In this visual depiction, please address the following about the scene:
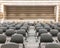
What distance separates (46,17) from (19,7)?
717 cm

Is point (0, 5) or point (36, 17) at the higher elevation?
point (0, 5)

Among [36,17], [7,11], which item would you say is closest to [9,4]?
[7,11]

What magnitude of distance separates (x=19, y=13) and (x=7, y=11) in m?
3.07

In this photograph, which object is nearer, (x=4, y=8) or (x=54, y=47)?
(x=54, y=47)

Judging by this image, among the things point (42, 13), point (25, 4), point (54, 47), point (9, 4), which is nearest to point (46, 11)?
point (42, 13)

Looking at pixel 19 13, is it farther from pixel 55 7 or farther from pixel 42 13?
pixel 55 7

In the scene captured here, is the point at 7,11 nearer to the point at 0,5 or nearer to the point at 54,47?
the point at 0,5

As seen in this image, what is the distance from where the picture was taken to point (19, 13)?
146 ft

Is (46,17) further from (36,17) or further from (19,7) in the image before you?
(19,7)

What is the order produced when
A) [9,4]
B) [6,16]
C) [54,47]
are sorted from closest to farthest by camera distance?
[54,47] → [9,4] → [6,16]

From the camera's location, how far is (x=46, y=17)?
4422 centimetres

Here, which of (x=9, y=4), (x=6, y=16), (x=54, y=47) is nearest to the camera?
(x=54, y=47)

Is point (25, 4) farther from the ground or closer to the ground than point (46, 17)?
farther from the ground

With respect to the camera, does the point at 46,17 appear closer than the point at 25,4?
No
